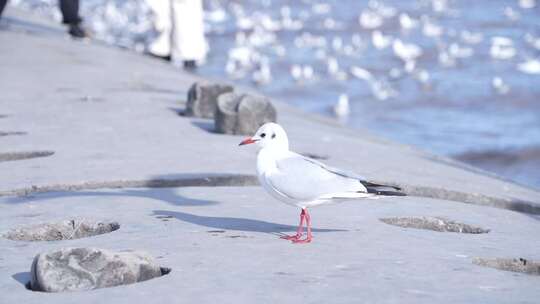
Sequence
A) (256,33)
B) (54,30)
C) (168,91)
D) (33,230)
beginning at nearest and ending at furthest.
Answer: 1. (33,230)
2. (168,91)
3. (54,30)
4. (256,33)

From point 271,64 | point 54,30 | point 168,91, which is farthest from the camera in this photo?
point 271,64

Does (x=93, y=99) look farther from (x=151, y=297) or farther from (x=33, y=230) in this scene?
(x=151, y=297)

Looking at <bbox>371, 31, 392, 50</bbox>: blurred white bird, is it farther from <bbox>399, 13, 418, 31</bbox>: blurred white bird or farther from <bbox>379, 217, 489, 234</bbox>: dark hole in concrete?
<bbox>379, 217, 489, 234</bbox>: dark hole in concrete

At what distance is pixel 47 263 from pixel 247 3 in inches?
1582

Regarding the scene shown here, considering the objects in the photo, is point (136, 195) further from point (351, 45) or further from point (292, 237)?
point (351, 45)

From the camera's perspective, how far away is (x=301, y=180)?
197 inches

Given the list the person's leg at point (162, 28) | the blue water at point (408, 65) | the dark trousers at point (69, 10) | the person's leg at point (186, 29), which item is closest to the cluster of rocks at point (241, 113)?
the blue water at point (408, 65)

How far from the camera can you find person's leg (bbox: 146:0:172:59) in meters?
16.7

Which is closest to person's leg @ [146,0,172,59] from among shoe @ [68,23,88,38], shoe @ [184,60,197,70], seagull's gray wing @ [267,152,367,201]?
shoe @ [184,60,197,70]

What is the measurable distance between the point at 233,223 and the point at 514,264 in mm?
1332

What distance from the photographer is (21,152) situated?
755 centimetres

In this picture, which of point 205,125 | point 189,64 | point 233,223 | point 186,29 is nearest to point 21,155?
point 205,125

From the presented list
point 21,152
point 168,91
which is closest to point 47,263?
point 21,152

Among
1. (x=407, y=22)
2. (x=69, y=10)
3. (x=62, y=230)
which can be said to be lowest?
(x=62, y=230)
